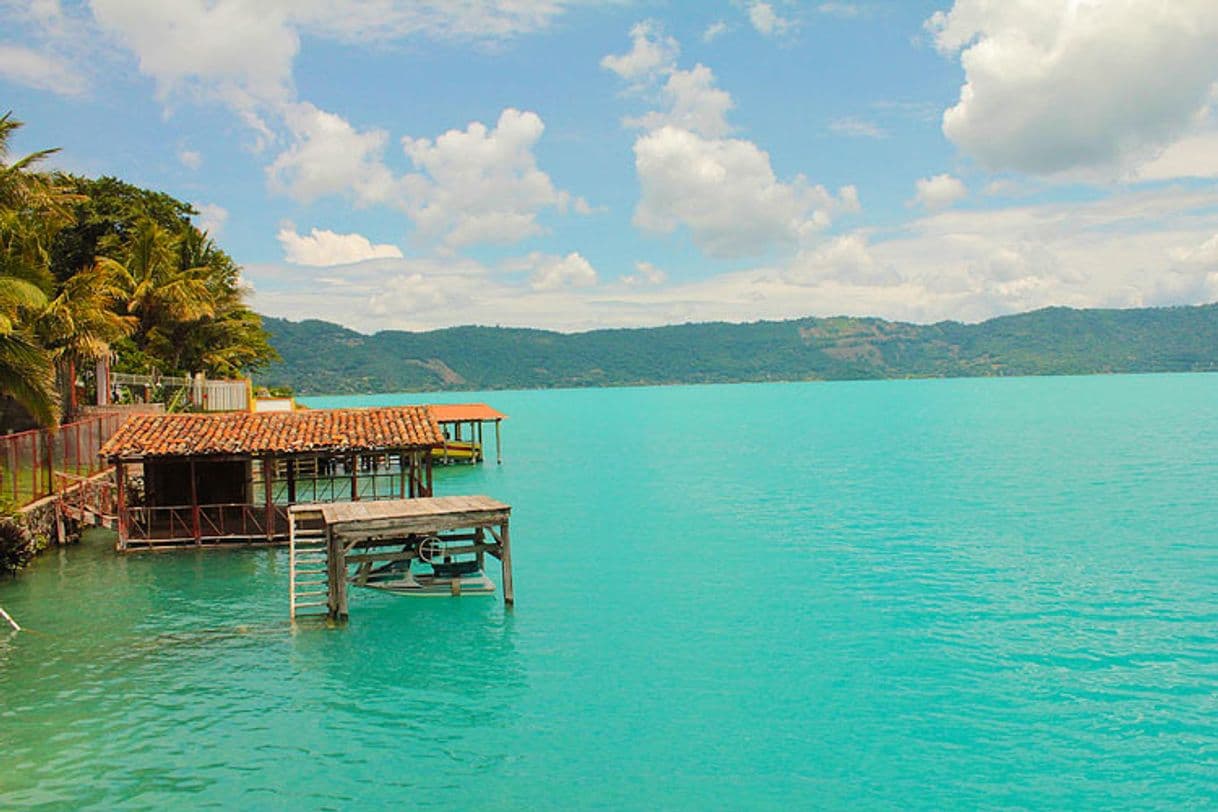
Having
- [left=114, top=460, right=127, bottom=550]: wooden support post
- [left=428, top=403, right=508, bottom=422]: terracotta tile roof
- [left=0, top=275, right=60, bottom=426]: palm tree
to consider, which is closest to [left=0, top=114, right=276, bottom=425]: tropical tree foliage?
[left=0, top=275, right=60, bottom=426]: palm tree

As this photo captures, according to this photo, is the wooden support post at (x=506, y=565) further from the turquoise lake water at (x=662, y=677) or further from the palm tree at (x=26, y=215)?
the palm tree at (x=26, y=215)

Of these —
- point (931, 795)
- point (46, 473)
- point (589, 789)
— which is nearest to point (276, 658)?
point (589, 789)

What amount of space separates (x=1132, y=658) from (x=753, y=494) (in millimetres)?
27746

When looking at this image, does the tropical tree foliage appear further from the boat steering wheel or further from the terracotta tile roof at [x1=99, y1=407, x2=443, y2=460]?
the boat steering wheel

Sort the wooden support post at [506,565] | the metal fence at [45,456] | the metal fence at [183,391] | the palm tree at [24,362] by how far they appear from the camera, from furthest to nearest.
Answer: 1. the metal fence at [183,391]
2. the metal fence at [45,456]
3. the palm tree at [24,362]
4. the wooden support post at [506,565]

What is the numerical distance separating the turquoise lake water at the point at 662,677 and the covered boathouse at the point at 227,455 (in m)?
1.31

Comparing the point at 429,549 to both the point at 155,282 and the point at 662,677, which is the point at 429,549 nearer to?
the point at 662,677

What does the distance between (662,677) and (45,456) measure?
20865mm

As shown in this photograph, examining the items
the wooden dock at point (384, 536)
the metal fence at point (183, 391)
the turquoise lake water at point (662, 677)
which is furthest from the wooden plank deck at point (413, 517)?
the metal fence at point (183, 391)

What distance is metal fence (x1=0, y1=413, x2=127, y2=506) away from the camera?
87.1 feet

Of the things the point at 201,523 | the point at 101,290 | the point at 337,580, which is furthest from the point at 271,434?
the point at 101,290

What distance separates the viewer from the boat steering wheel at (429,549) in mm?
23312

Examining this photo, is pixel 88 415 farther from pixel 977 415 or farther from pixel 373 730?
pixel 977 415

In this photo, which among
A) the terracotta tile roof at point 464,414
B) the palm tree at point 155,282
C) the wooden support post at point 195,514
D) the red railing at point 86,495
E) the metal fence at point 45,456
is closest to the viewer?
the metal fence at point 45,456
